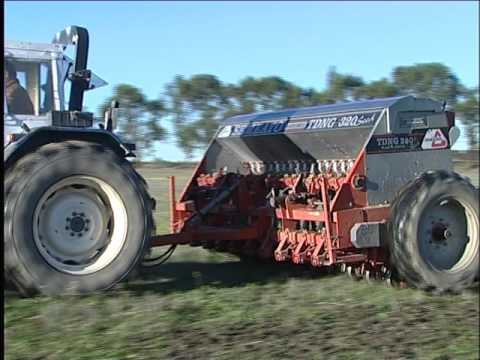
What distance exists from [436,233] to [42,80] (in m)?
3.99

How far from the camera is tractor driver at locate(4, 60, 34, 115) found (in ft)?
20.9

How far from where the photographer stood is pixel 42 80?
661cm

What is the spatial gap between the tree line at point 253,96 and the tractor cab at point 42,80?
18.2 metres

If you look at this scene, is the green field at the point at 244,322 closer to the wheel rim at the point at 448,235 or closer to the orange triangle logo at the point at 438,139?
the wheel rim at the point at 448,235

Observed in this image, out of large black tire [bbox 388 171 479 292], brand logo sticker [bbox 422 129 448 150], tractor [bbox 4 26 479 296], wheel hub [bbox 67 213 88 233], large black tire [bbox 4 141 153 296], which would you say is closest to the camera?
large black tire [bbox 4 141 153 296]

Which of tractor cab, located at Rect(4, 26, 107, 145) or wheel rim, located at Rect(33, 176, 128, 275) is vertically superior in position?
tractor cab, located at Rect(4, 26, 107, 145)

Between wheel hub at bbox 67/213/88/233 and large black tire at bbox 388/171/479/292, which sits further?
large black tire at bbox 388/171/479/292

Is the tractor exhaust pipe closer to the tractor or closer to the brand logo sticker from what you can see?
the tractor

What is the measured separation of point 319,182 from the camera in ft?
23.2

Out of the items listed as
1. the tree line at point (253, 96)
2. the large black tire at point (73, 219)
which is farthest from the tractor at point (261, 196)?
the tree line at point (253, 96)

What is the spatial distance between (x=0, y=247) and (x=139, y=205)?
1.22 m

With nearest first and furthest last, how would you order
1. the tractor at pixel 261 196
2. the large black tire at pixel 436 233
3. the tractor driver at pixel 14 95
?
1. the tractor at pixel 261 196
2. the tractor driver at pixel 14 95
3. the large black tire at pixel 436 233

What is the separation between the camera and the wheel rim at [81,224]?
577 centimetres

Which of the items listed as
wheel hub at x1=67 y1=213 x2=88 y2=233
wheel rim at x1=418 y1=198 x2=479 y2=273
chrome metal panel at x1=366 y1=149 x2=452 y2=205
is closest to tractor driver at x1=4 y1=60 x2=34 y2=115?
wheel hub at x1=67 y1=213 x2=88 y2=233
